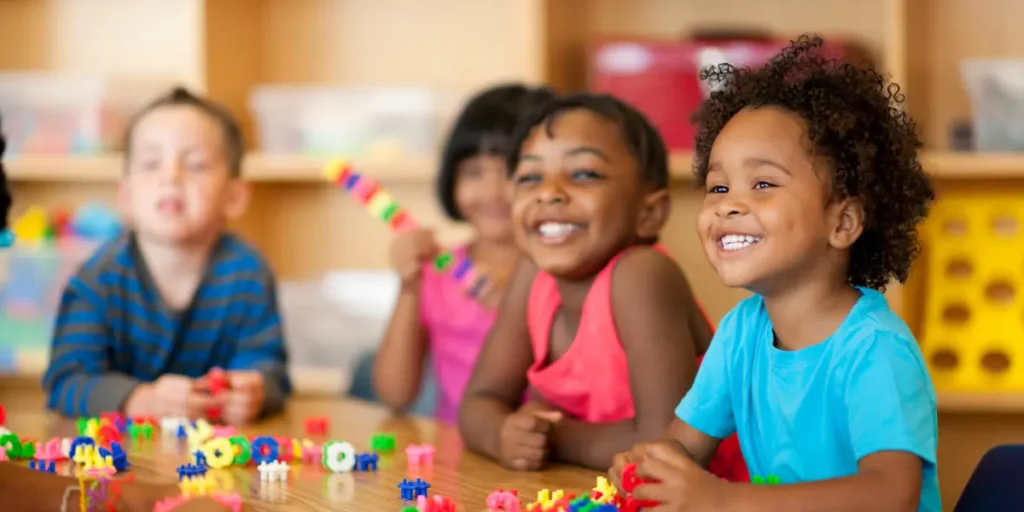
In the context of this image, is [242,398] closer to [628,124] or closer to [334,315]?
[628,124]

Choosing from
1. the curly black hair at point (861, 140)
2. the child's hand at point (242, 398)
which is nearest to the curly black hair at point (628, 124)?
the curly black hair at point (861, 140)

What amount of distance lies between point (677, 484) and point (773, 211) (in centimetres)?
25

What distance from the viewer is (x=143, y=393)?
1.79 m

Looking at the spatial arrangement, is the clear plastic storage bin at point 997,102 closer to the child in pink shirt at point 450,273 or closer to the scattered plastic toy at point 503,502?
the child in pink shirt at point 450,273

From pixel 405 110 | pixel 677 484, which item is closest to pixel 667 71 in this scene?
pixel 405 110

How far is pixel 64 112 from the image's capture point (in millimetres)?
2758

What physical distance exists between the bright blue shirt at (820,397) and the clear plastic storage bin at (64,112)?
6.22 ft

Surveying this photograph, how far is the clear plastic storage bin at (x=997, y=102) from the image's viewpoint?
2.40 meters

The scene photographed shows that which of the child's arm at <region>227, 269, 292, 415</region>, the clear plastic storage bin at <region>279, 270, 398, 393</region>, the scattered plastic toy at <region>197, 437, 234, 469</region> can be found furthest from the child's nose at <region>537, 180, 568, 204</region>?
the clear plastic storage bin at <region>279, 270, 398, 393</region>

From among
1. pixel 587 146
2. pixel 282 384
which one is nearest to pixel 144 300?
A: pixel 282 384

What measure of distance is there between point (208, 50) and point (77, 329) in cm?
103

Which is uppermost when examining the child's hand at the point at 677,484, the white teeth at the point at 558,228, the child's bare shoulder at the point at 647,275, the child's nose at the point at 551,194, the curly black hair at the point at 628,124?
the curly black hair at the point at 628,124

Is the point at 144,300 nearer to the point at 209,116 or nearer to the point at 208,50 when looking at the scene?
the point at 209,116

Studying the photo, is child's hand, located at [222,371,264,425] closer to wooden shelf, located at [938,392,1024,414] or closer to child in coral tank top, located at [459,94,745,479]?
child in coral tank top, located at [459,94,745,479]
